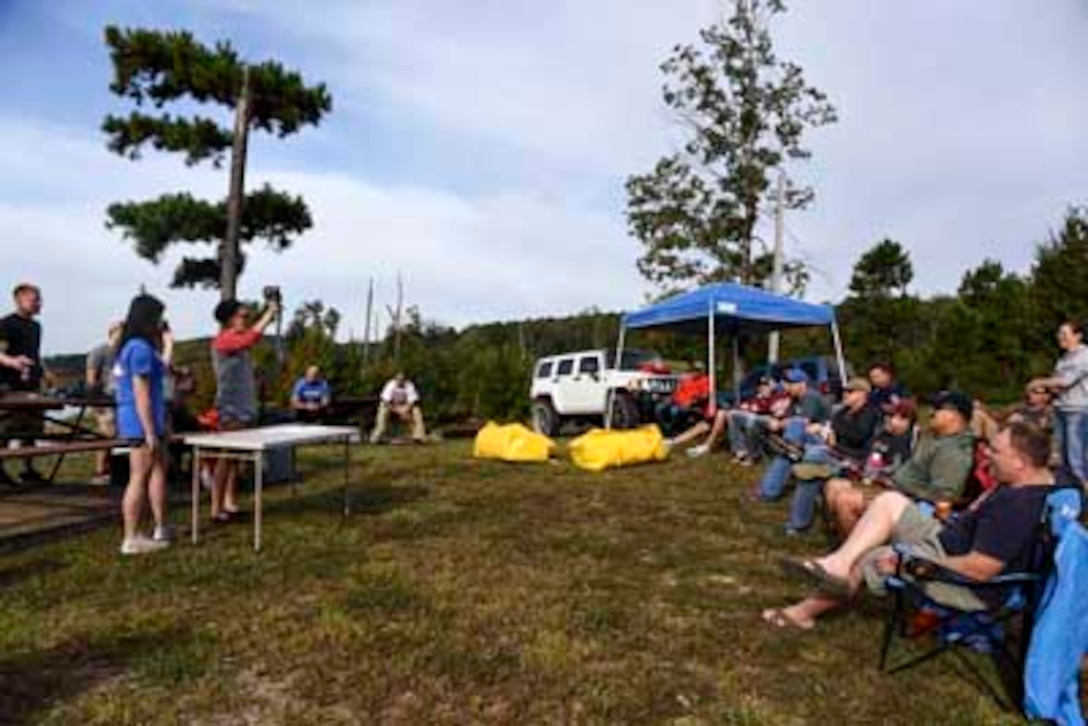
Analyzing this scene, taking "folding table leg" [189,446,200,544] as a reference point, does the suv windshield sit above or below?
above

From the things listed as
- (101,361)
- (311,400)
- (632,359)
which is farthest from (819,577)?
(632,359)

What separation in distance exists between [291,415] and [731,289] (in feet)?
19.0

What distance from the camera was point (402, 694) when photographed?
8.93 ft

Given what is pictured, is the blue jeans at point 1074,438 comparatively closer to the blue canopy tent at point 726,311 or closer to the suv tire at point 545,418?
the blue canopy tent at point 726,311

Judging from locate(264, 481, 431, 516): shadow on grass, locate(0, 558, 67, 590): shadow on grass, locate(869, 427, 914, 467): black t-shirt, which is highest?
locate(869, 427, 914, 467): black t-shirt

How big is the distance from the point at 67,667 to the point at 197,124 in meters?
10.8

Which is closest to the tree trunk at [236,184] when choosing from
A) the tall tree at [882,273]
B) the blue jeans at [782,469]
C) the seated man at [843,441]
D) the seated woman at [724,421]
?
the seated woman at [724,421]

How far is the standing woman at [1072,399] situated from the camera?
20.9 ft

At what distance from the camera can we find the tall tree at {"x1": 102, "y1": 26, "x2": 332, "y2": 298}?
1183 centimetres

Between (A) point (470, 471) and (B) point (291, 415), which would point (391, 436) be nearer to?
(B) point (291, 415)

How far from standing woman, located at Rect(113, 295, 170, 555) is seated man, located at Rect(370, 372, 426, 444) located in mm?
7495

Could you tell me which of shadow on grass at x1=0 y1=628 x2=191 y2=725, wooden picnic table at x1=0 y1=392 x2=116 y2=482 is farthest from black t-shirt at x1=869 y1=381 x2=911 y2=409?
wooden picnic table at x1=0 y1=392 x2=116 y2=482

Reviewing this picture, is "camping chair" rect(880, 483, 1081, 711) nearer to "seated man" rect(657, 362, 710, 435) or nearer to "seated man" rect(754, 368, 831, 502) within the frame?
"seated man" rect(754, 368, 831, 502)

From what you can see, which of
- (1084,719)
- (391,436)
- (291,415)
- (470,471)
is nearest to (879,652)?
(1084,719)
